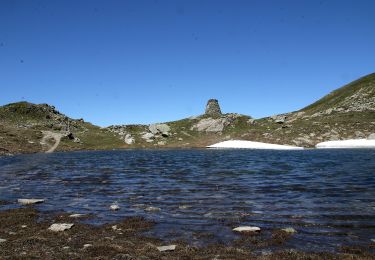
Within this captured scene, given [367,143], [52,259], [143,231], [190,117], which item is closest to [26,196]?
[143,231]

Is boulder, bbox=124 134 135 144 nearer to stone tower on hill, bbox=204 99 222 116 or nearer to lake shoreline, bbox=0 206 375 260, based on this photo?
stone tower on hill, bbox=204 99 222 116

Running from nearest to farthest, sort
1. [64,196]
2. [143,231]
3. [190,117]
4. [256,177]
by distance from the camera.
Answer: [143,231] → [64,196] → [256,177] → [190,117]

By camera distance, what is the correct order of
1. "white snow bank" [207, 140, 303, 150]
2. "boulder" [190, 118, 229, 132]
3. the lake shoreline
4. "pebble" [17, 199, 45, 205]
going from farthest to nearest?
"boulder" [190, 118, 229, 132], "white snow bank" [207, 140, 303, 150], "pebble" [17, 199, 45, 205], the lake shoreline

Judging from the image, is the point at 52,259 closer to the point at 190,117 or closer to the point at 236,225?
the point at 236,225

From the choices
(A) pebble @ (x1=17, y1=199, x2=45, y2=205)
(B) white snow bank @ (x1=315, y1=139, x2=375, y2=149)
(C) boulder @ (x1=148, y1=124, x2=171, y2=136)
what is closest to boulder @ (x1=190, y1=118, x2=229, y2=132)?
(C) boulder @ (x1=148, y1=124, x2=171, y2=136)

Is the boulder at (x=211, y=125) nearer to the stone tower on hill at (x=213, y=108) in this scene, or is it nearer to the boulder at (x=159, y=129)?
the boulder at (x=159, y=129)

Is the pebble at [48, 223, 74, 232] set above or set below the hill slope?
below

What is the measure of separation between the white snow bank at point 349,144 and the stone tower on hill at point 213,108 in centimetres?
5676

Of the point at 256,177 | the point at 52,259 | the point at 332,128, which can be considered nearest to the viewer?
the point at 52,259

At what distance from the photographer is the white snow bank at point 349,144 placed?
84488 mm

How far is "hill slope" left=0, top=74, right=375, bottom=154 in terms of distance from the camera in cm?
9787

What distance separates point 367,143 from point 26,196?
8107 cm

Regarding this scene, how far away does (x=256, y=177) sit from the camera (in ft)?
107

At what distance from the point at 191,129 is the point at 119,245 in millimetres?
116165
